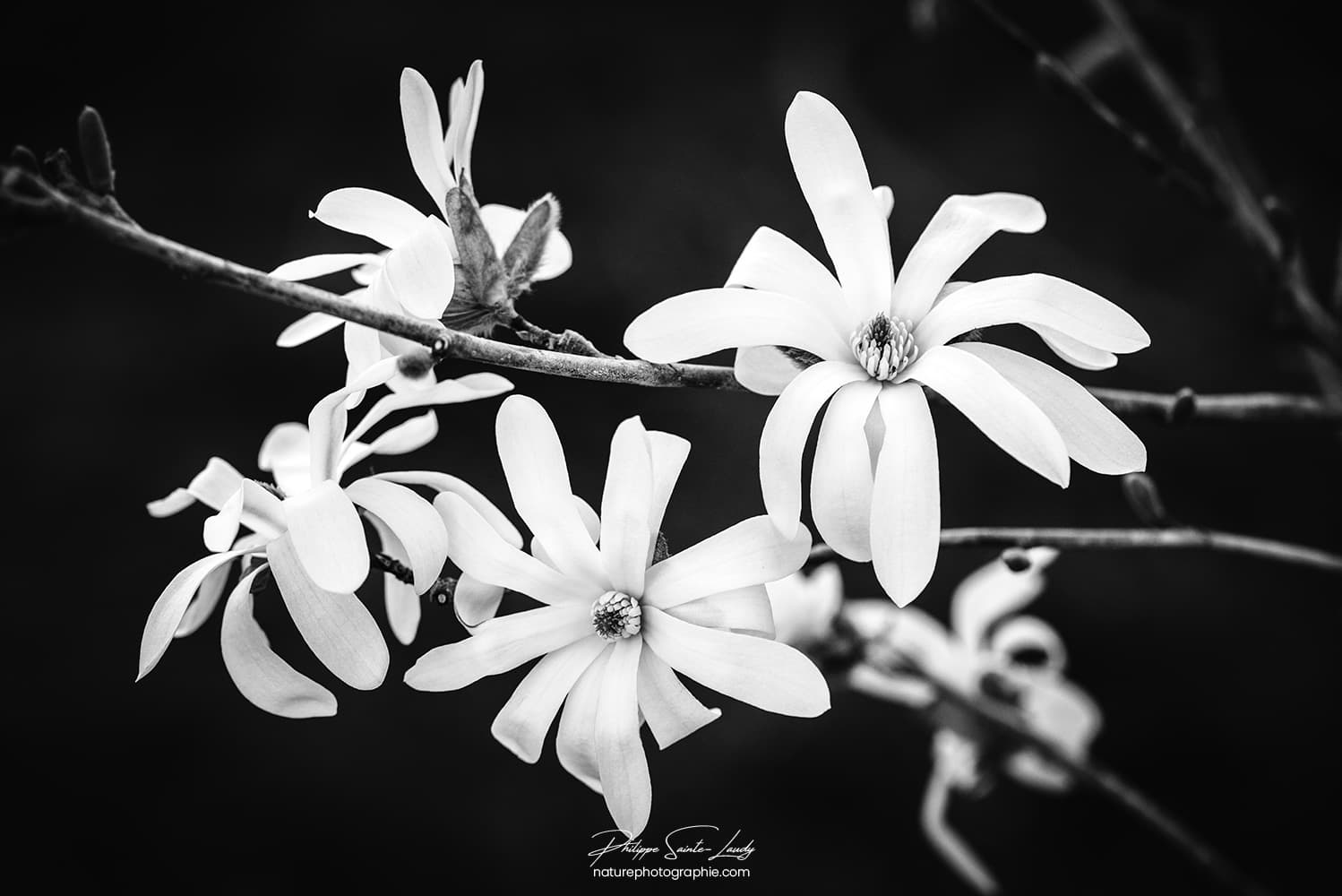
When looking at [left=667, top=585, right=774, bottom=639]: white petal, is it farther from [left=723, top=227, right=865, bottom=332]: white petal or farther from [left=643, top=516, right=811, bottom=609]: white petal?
[left=723, top=227, right=865, bottom=332]: white petal

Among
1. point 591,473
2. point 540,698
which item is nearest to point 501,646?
point 540,698

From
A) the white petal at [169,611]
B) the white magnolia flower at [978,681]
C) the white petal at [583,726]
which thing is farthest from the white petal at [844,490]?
the white magnolia flower at [978,681]

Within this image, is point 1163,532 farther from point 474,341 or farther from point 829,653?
point 474,341

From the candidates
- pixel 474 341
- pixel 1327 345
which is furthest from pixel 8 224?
pixel 1327 345

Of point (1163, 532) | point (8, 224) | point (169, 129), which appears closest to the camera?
point (8, 224)

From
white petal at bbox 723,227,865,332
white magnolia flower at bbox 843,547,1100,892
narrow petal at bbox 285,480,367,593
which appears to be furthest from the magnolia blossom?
white magnolia flower at bbox 843,547,1100,892

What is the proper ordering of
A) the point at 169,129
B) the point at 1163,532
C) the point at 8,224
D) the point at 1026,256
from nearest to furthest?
1. the point at 8,224
2. the point at 1163,532
3. the point at 1026,256
4. the point at 169,129
